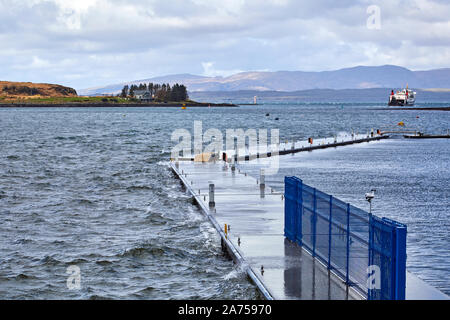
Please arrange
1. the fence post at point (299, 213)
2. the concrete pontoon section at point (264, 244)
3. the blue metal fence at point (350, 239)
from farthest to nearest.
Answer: the fence post at point (299, 213) → the concrete pontoon section at point (264, 244) → the blue metal fence at point (350, 239)

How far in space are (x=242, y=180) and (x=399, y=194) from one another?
8.33 m

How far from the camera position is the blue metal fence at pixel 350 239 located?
39.8 feet

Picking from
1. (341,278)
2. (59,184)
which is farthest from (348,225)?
(59,184)

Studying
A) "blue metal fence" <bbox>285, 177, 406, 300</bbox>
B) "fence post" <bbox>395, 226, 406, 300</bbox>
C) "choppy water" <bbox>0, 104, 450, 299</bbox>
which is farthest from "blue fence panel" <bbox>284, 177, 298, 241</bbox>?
"fence post" <bbox>395, 226, 406, 300</bbox>

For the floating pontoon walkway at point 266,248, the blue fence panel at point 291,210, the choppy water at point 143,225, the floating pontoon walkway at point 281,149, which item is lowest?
the choppy water at point 143,225

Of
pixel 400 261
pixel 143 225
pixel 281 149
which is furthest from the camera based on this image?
pixel 281 149

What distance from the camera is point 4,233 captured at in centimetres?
2533

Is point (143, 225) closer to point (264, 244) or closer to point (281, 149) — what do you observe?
point (264, 244)

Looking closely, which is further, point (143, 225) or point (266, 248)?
point (143, 225)

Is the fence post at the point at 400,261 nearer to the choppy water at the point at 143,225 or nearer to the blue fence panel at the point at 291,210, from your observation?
the choppy water at the point at 143,225

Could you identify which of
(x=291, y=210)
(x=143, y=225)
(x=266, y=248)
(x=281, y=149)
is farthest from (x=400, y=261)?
(x=281, y=149)

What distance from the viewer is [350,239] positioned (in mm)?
14859

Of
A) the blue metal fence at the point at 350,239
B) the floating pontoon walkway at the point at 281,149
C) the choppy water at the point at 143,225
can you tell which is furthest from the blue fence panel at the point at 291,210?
the floating pontoon walkway at the point at 281,149

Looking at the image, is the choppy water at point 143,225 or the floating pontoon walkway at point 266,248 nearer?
the floating pontoon walkway at point 266,248
